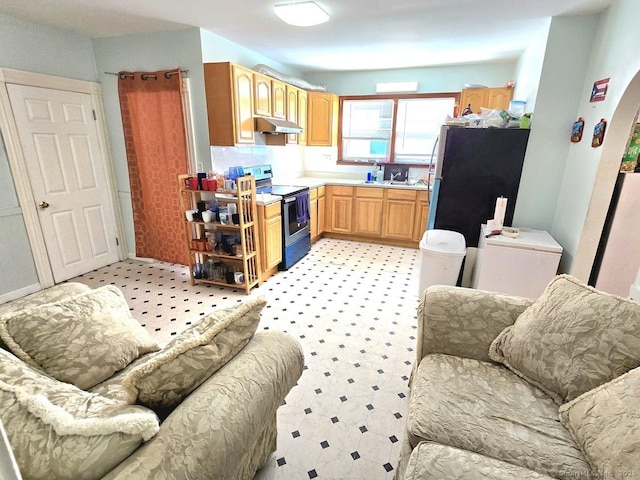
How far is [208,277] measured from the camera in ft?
11.0

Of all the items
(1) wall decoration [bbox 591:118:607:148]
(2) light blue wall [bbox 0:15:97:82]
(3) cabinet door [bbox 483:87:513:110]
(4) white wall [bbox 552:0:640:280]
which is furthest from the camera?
(3) cabinet door [bbox 483:87:513:110]

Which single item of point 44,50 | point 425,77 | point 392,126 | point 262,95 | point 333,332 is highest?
point 425,77

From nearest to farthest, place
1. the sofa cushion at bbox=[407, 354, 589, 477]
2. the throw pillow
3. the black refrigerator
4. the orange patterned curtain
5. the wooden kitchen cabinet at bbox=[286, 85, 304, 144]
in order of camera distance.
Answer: the throw pillow
the sofa cushion at bbox=[407, 354, 589, 477]
the black refrigerator
the orange patterned curtain
the wooden kitchen cabinet at bbox=[286, 85, 304, 144]

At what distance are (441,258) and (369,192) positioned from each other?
2033mm

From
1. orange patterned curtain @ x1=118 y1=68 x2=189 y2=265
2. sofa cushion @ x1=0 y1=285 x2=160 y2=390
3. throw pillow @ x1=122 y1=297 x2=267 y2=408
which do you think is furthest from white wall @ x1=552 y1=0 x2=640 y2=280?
orange patterned curtain @ x1=118 y1=68 x2=189 y2=265

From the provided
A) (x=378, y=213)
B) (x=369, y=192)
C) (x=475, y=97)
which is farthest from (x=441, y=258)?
(x=475, y=97)

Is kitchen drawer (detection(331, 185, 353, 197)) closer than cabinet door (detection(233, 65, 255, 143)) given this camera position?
No

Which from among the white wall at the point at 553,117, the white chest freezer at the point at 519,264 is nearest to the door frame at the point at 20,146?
the white chest freezer at the point at 519,264

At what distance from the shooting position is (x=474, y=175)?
2.98m

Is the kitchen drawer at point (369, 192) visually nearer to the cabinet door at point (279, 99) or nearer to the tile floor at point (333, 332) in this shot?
the tile floor at point (333, 332)

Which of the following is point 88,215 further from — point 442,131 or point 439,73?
point 439,73

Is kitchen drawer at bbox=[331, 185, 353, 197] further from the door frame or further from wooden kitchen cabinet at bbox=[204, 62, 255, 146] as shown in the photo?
the door frame

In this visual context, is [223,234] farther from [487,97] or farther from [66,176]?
[487,97]

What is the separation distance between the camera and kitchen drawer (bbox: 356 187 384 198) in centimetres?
456
